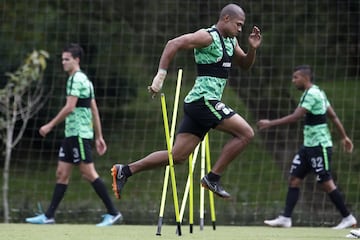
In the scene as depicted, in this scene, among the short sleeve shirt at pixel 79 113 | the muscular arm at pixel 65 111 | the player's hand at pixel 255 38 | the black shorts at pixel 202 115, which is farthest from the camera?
the short sleeve shirt at pixel 79 113

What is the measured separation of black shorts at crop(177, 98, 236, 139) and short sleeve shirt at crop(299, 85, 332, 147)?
323 cm

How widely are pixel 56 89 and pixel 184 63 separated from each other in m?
2.06

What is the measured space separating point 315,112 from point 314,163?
23.9 inches

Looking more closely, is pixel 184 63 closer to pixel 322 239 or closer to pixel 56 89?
pixel 56 89

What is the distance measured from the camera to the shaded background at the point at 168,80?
14.9 m

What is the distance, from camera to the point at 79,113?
12008mm

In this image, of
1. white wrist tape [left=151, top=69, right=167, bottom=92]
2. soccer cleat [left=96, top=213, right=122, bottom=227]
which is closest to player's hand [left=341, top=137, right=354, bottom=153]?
soccer cleat [left=96, top=213, right=122, bottom=227]

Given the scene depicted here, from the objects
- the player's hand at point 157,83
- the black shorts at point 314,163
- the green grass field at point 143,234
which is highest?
the player's hand at point 157,83

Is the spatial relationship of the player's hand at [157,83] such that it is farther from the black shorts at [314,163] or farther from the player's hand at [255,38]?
the black shorts at [314,163]

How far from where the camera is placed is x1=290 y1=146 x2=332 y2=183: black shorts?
40.1ft

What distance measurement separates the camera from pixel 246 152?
16.9 m

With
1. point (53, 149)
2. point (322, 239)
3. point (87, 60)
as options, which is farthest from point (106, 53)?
point (322, 239)

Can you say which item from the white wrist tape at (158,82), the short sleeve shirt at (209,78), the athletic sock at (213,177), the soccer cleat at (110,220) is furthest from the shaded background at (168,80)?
the white wrist tape at (158,82)

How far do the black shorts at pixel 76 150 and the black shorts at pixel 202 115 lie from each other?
2983 mm
